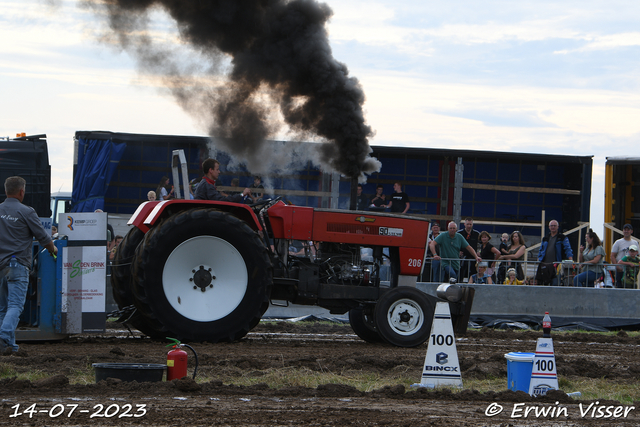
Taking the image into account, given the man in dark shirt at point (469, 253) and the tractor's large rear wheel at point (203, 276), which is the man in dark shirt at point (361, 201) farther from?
the tractor's large rear wheel at point (203, 276)

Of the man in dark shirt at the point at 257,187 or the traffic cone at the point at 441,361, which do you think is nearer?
the traffic cone at the point at 441,361

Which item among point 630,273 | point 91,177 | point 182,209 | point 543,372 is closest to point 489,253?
point 630,273

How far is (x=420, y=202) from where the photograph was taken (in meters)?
16.8

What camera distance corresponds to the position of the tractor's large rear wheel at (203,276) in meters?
7.82

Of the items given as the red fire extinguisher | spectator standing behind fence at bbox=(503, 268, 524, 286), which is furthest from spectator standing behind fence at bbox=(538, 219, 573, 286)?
the red fire extinguisher

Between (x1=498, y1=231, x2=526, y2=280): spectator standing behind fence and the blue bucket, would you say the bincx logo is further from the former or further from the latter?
(x1=498, y1=231, x2=526, y2=280): spectator standing behind fence

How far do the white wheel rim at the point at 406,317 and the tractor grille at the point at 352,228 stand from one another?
0.84 metres

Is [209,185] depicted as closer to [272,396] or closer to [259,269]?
[259,269]

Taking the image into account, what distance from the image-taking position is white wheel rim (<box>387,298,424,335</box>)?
8312mm

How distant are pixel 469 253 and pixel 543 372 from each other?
7465 millimetres

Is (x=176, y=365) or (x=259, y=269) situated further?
(x=259, y=269)

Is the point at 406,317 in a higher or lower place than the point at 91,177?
lower

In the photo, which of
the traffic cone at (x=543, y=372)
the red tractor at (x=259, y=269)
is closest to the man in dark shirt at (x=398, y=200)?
the red tractor at (x=259, y=269)

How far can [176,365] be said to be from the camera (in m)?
5.51
